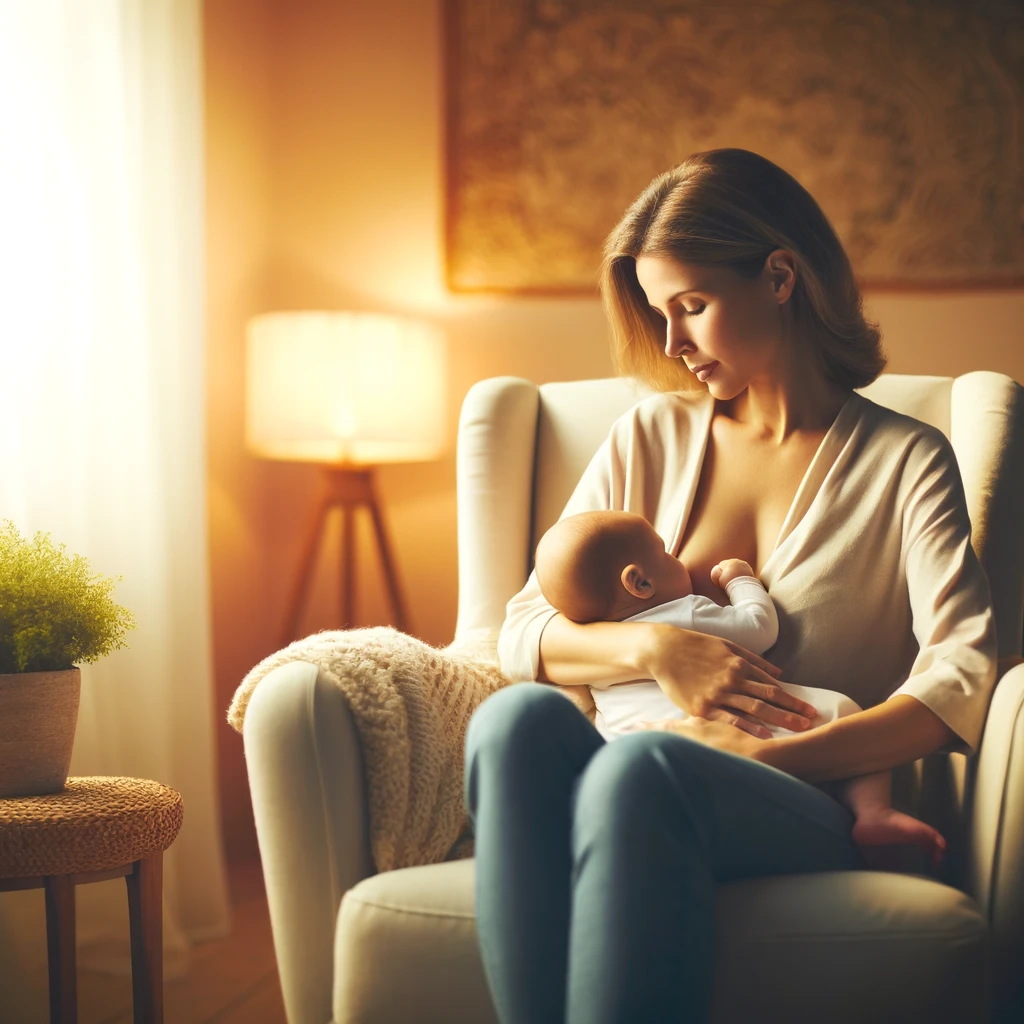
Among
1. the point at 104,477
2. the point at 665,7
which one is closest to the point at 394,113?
the point at 665,7

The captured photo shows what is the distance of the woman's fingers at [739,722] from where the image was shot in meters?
1.14

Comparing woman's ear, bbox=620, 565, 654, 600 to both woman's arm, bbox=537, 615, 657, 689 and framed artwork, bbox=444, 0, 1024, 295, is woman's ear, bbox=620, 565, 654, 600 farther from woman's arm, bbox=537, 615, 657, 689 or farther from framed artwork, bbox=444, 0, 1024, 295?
framed artwork, bbox=444, 0, 1024, 295

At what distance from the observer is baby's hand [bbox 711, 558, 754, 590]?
4.33ft

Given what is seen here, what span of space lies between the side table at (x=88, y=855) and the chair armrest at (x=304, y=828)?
0.85 feet

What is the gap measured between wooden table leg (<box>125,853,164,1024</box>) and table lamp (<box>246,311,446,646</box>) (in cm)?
95

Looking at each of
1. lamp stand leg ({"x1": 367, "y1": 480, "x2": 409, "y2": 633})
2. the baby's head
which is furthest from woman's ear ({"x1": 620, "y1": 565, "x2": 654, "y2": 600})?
lamp stand leg ({"x1": 367, "y1": 480, "x2": 409, "y2": 633})

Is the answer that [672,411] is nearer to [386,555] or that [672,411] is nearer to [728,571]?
[728,571]

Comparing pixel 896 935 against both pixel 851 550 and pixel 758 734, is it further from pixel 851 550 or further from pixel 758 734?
pixel 851 550

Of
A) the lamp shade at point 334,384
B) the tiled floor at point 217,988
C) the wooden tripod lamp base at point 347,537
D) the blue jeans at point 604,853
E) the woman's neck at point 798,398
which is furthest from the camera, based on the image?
the wooden tripod lamp base at point 347,537

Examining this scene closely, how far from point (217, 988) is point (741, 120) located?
7.17ft

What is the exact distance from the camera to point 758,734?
1.15m

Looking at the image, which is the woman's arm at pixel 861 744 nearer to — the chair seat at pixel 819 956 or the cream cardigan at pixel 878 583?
the cream cardigan at pixel 878 583

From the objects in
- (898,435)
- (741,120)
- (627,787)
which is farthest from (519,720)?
(741,120)

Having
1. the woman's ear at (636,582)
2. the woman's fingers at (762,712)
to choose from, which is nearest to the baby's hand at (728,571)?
the woman's ear at (636,582)
